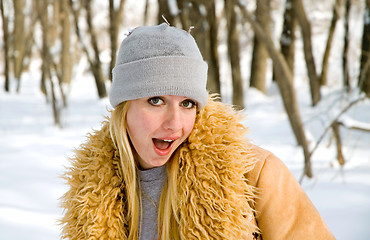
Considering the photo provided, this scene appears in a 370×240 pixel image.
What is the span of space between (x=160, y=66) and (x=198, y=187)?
48 cm

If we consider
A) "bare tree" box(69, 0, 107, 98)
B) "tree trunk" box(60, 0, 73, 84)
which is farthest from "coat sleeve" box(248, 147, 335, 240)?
"tree trunk" box(60, 0, 73, 84)

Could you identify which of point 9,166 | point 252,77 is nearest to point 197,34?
point 9,166

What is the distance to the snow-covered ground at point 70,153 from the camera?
11.4 ft

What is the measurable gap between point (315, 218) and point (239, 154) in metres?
0.36

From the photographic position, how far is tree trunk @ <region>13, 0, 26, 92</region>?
15.0m

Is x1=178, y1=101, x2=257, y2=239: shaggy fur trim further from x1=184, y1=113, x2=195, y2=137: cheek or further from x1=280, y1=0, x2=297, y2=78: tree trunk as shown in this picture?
x1=280, y1=0, x2=297, y2=78: tree trunk

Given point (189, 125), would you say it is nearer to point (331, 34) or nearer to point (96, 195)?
point (96, 195)

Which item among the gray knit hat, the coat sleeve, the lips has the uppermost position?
the gray knit hat

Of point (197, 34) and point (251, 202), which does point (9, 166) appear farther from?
point (251, 202)

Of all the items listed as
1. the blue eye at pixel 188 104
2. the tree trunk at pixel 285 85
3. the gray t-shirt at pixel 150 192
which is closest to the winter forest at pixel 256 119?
the tree trunk at pixel 285 85

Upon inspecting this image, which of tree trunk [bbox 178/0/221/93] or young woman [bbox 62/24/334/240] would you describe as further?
tree trunk [bbox 178/0/221/93]

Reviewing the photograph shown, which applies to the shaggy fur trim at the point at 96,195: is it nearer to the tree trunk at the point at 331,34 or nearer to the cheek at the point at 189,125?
the cheek at the point at 189,125

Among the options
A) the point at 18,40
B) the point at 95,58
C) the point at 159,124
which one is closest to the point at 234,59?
the point at 159,124

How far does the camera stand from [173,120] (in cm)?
A: 157
